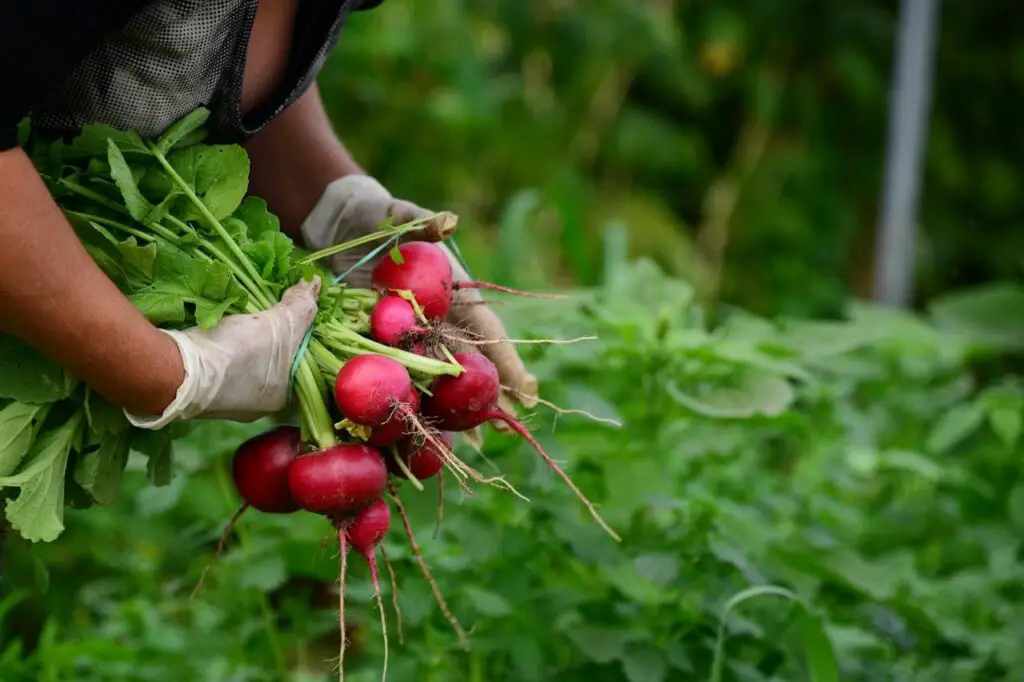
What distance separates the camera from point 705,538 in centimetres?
200

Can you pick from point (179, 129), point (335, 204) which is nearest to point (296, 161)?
point (335, 204)

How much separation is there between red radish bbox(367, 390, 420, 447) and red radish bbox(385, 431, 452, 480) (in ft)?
0.15

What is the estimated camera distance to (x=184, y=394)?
1307 millimetres

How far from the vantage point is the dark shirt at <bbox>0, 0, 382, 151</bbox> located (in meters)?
1.18

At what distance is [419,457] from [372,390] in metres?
0.17

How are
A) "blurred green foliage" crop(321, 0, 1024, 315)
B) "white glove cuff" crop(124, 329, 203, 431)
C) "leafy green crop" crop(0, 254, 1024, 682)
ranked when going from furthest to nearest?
"blurred green foliage" crop(321, 0, 1024, 315) < "leafy green crop" crop(0, 254, 1024, 682) < "white glove cuff" crop(124, 329, 203, 431)

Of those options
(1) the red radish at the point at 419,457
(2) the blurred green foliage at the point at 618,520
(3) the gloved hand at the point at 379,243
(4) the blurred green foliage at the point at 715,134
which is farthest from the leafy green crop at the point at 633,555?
(4) the blurred green foliage at the point at 715,134

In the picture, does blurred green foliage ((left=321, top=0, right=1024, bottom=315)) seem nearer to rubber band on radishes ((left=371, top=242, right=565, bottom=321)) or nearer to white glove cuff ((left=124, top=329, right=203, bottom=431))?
rubber band on radishes ((left=371, top=242, right=565, bottom=321))

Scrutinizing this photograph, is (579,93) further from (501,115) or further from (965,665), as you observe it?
(965,665)

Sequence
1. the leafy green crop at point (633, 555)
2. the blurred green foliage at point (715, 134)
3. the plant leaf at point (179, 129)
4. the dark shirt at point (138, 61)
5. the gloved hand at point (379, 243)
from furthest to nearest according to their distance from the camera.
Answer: the blurred green foliage at point (715, 134) < the leafy green crop at point (633, 555) < the gloved hand at point (379, 243) < the plant leaf at point (179, 129) < the dark shirt at point (138, 61)

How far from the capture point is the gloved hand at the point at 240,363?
1320 mm

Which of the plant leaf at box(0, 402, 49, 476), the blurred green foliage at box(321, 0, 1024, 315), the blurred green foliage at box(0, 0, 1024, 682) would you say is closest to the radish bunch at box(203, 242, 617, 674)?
the blurred green foliage at box(0, 0, 1024, 682)

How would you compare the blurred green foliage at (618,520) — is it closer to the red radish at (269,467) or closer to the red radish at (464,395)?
the red radish at (269,467)

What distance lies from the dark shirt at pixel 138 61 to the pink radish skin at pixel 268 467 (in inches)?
13.9
